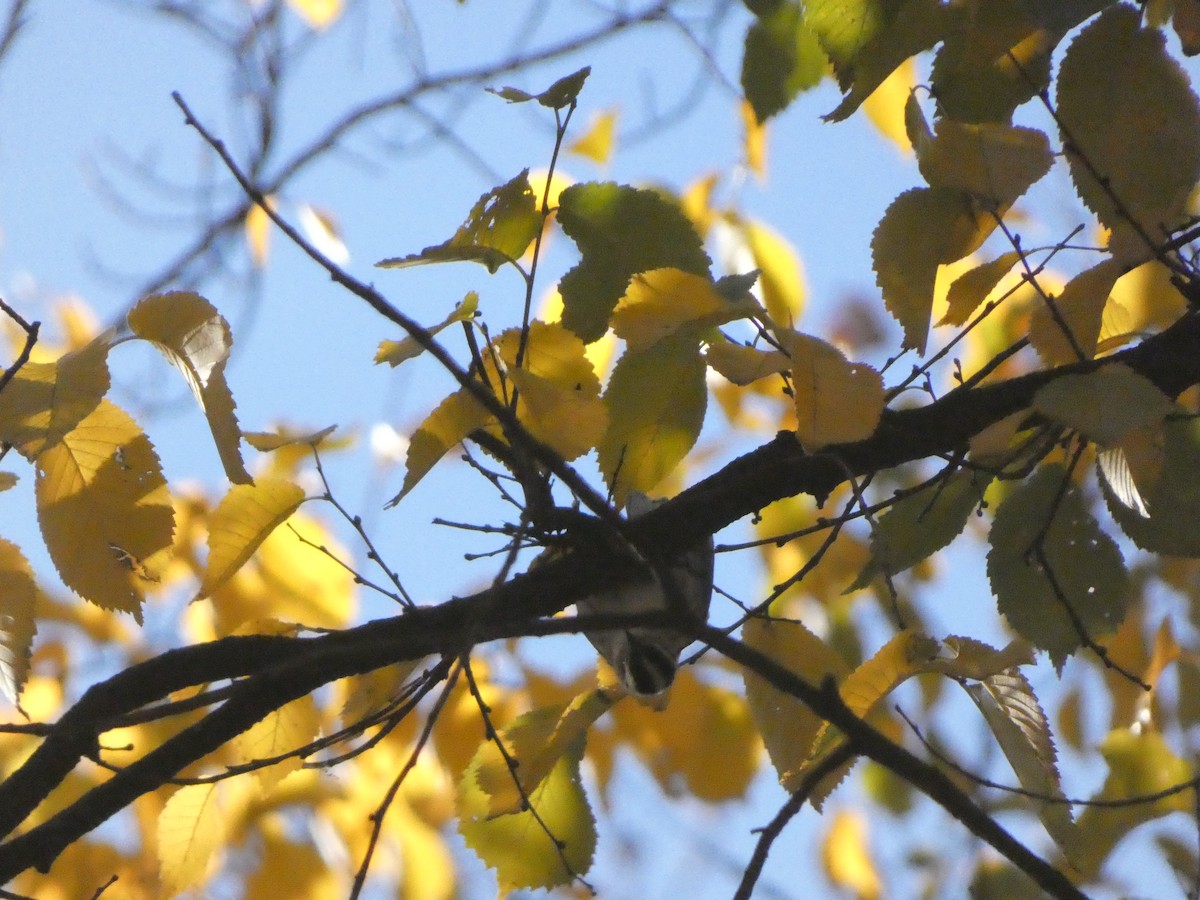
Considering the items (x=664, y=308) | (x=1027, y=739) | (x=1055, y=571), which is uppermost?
(x=664, y=308)

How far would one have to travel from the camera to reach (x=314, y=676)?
1.09 meters

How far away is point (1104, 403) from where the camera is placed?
76cm

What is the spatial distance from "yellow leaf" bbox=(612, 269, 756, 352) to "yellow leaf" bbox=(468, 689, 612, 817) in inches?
18.7

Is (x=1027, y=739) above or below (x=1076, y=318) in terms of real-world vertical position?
below

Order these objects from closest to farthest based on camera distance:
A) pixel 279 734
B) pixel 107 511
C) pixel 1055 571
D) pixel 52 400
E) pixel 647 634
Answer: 1. pixel 52 400
2. pixel 107 511
3. pixel 1055 571
4. pixel 279 734
5. pixel 647 634

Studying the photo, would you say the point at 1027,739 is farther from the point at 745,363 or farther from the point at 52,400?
the point at 52,400

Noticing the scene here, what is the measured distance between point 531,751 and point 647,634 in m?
0.35

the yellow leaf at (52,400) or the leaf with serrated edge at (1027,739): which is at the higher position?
the yellow leaf at (52,400)

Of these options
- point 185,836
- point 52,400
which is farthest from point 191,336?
point 185,836

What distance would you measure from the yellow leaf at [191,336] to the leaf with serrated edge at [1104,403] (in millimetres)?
637

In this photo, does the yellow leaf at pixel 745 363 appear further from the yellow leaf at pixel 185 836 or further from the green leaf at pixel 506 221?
the yellow leaf at pixel 185 836

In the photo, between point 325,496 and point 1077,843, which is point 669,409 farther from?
point 1077,843

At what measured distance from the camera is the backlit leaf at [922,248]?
3.08ft

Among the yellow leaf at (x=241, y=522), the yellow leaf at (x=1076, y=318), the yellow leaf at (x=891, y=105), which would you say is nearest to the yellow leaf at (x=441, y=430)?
the yellow leaf at (x=241, y=522)
